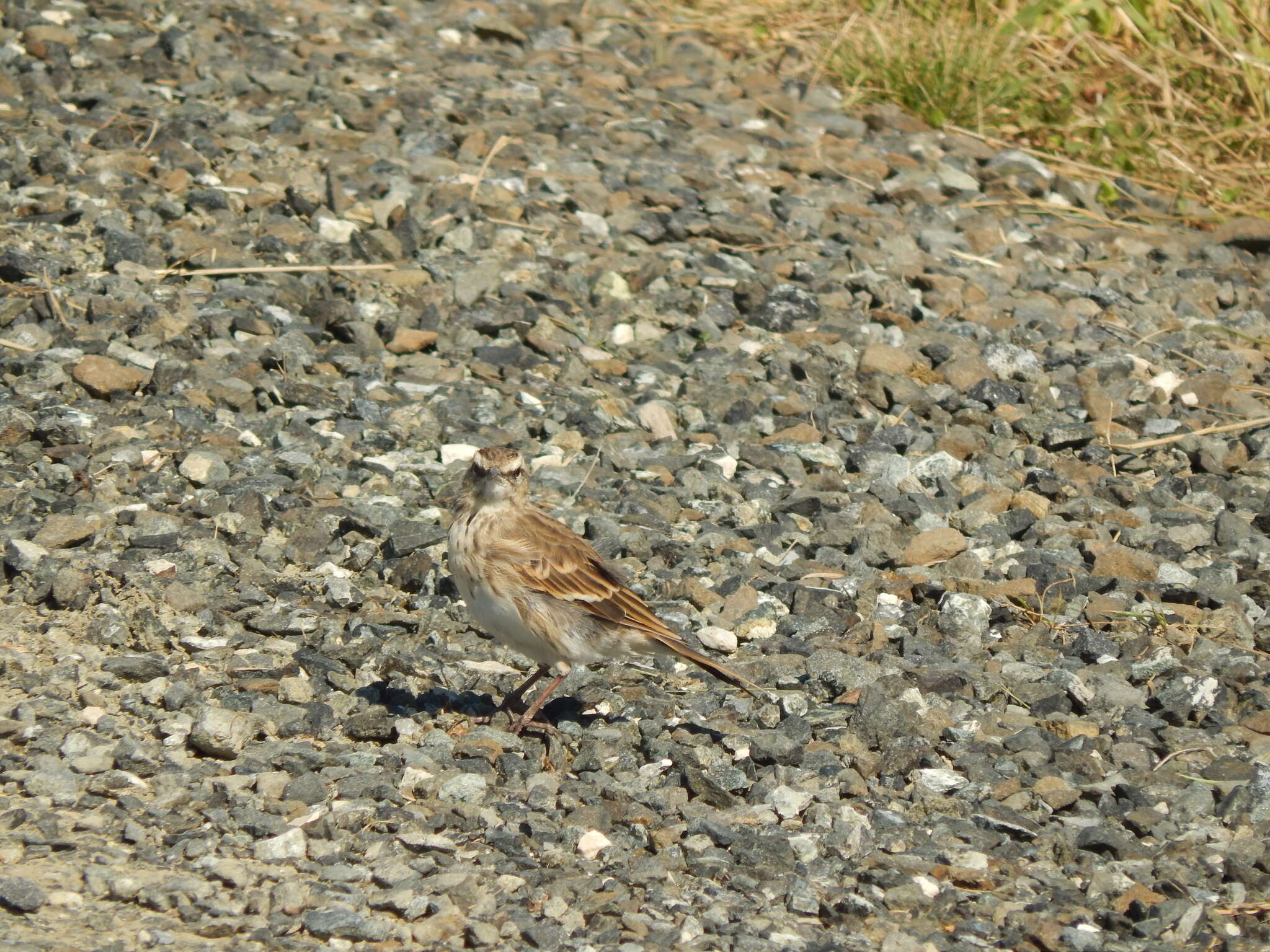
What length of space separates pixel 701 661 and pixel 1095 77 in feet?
25.3

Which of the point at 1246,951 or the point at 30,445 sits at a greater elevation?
the point at 1246,951

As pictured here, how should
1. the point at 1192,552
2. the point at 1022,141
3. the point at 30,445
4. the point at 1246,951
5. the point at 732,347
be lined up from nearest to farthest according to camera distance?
the point at 1246,951
the point at 30,445
the point at 1192,552
the point at 732,347
the point at 1022,141

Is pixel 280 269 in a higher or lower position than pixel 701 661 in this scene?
lower

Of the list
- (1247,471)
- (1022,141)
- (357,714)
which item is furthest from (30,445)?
(1022,141)

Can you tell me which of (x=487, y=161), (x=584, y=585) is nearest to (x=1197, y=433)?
(x=584, y=585)

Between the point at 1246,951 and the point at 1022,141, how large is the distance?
7896 millimetres

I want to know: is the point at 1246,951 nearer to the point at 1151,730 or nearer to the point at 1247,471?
the point at 1151,730

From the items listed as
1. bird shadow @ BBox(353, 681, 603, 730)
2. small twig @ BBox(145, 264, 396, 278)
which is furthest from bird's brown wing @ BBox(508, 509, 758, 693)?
small twig @ BBox(145, 264, 396, 278)

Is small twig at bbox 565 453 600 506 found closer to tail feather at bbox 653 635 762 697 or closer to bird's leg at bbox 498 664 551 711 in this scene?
bird's leg at bbox 498 664 551 711

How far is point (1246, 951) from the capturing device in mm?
4488

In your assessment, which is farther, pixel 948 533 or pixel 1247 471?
pixel 1247 471

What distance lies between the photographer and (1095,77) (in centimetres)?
1140

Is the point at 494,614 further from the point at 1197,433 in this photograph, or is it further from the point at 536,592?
the point at 1197,433

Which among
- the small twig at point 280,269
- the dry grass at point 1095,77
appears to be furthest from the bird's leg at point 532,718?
the dry grass at point 1095,77
